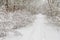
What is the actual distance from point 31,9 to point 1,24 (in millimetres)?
4353

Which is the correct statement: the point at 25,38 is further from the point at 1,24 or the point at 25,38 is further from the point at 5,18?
the point at 5,18

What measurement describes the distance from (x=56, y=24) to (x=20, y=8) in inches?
117

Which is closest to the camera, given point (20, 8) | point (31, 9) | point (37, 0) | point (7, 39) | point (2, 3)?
point (7, 39)

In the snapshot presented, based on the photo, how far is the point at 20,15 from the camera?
720 cm

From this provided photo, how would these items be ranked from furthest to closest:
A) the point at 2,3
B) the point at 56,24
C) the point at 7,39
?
1. the point at 2,3
2. the point at 56,24
3. the point at 7,39

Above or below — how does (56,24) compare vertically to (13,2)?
below

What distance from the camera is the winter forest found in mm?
5558

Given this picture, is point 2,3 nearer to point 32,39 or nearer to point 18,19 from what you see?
point 18,19

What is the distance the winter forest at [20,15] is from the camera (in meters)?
5.56

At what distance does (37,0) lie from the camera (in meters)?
11.1

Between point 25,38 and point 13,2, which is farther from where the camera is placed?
point 13,2

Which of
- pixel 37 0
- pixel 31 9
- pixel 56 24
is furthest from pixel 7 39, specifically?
pixel 37 0

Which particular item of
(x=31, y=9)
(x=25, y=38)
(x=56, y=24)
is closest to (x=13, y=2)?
(x=31, y=9)

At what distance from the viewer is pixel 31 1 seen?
10.1 meters
